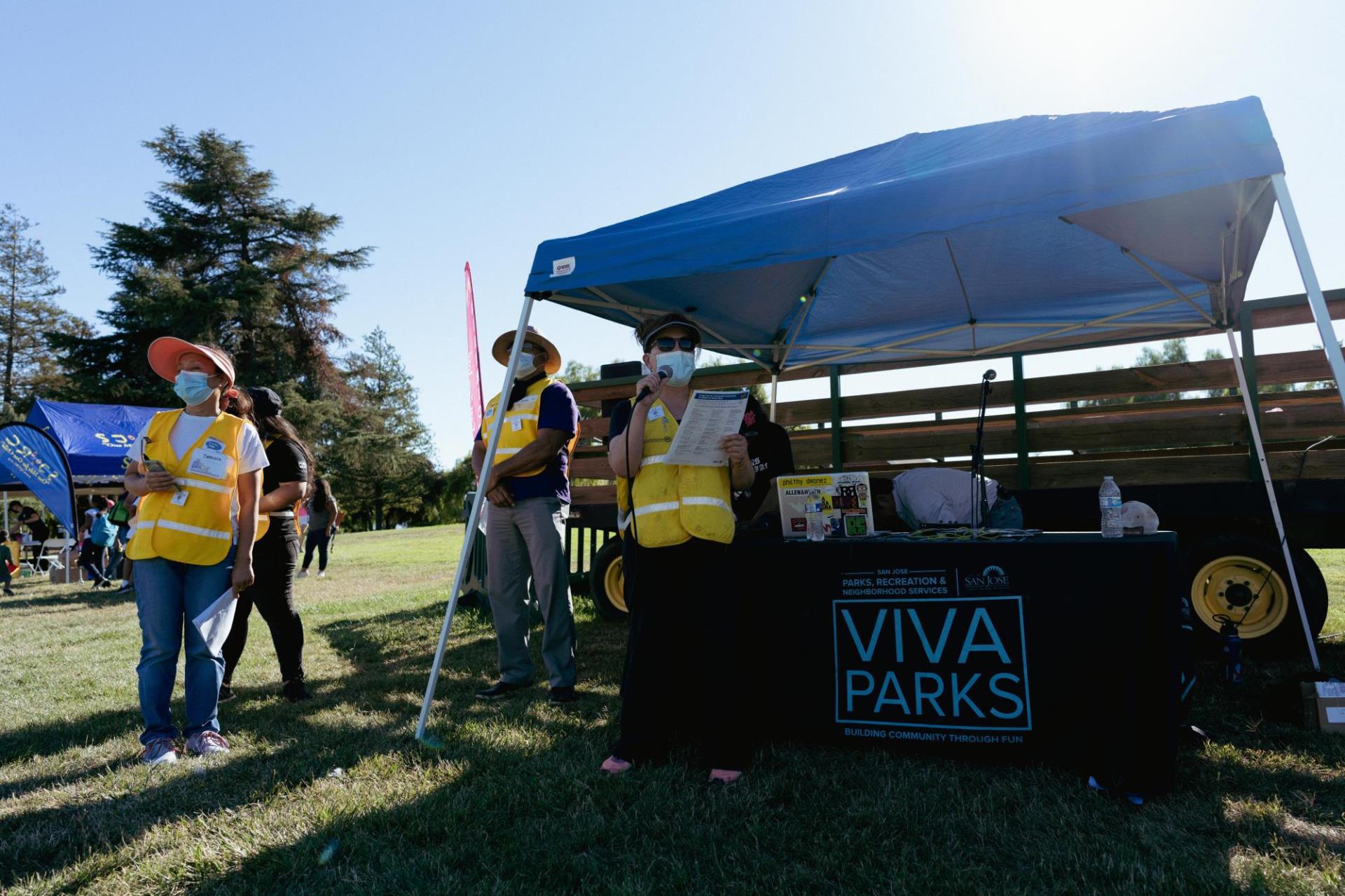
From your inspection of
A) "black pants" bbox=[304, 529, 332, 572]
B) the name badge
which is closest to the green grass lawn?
the name badge

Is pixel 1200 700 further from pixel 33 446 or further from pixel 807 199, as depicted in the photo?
pixel 33 446

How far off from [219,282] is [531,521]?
33451mm

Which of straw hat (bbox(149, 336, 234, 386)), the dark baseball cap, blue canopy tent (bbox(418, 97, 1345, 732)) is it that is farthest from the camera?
the dark baseball cap

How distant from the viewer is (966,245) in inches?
187

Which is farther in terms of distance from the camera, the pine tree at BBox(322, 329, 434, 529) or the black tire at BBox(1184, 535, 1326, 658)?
the pine tree at BBox(322, 329, 434, 529)

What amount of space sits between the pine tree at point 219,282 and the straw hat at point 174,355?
31237 millimetres

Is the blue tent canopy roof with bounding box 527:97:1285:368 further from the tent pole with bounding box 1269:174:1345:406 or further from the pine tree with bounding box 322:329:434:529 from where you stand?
the pine tree with bounding box 322:329:434:529

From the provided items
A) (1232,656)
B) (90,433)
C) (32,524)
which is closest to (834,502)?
(1232,656)

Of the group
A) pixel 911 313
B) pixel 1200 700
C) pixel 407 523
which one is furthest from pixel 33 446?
pixel 407 523

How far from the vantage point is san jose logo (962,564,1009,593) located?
9.91 ft

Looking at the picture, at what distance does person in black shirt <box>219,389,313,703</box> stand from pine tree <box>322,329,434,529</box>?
32784mm

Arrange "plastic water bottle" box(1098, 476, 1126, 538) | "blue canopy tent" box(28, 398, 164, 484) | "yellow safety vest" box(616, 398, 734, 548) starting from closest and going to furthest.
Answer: "yellow safety vest" box(616, 398, 734, 548) → "plastic water bottle" box(1098, 476, 1126, 538) → "blue canopy tent" box(28, 398, 164, 484)

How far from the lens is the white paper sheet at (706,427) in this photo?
270 cm

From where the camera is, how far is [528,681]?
438cm
